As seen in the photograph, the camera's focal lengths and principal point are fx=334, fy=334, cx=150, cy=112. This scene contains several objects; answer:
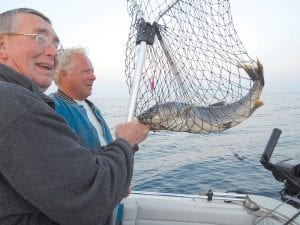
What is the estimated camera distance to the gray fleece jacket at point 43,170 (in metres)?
1.28

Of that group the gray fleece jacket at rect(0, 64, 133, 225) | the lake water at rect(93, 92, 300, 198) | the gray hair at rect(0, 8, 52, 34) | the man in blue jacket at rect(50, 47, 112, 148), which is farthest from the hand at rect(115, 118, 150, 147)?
the lake water at rect(93, 92, 300, 198)

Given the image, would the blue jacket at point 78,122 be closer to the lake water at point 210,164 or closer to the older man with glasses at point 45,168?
the older man with glasses at point 45,168

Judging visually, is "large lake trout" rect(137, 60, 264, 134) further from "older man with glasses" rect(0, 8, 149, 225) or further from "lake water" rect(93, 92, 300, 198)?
"lake water" rect(93, 92, 300, 198)

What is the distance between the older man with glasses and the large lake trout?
3.20 feet

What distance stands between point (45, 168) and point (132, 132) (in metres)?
0.72

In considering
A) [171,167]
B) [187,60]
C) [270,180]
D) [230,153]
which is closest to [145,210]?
[187,60]

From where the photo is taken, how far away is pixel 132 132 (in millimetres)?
1940

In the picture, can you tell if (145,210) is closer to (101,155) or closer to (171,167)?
(101,155)

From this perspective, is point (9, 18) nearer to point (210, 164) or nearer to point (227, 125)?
point (227, 125)

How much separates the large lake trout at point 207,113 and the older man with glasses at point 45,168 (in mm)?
974

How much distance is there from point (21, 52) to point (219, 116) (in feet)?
8.63

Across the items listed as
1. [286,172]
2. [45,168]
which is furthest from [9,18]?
[286,172]

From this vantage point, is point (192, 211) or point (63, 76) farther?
point (192, 211)

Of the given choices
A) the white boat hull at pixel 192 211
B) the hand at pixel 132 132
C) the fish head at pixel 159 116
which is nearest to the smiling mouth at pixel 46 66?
the hand at pixel 132 132
